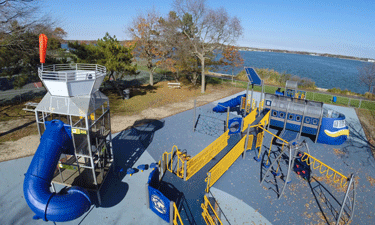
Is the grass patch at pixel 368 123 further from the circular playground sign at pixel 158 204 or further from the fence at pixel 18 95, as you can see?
the fence at pixel 18 95

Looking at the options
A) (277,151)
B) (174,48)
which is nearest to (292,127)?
(277,151)

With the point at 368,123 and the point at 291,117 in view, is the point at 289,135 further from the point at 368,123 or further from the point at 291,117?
the point at 368,123

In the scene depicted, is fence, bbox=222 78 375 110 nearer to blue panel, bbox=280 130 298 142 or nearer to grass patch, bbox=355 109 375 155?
grass patch, bbox=355 109 375 155

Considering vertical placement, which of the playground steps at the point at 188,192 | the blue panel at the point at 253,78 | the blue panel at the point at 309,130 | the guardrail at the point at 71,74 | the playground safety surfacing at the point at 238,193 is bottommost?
the playground safety surfacing at the point at 238,193

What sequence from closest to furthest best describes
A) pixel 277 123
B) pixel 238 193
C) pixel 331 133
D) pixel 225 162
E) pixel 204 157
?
pixel 238 193, pixel 204 157, pixel 225 162, pixel 331 133, pixel 277 123

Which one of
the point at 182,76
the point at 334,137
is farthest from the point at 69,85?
the point at 182,76

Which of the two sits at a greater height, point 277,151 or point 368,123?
point 368,123

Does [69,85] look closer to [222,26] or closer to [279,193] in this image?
[279,193]

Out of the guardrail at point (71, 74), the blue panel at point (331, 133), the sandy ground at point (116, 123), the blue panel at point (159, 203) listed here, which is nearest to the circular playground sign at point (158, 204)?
the blue panel at point (159, 203)
